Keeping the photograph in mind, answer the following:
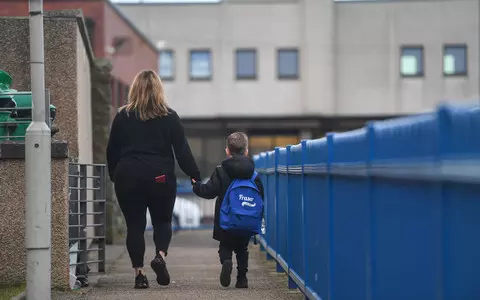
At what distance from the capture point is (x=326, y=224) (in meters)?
6.45

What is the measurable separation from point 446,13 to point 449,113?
44.5m

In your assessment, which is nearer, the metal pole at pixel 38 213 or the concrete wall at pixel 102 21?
the metal pole at pixel 38 213

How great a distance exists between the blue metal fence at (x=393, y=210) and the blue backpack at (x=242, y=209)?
52 cm

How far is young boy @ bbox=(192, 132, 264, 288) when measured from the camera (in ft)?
28.4

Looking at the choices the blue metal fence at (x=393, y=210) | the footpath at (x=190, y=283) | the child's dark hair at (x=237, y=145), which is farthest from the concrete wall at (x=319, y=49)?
the blue metal fence at (x=393, y=210)

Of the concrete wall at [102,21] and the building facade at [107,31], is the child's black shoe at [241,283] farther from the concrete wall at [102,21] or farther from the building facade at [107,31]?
the concrete wall at [102,21]

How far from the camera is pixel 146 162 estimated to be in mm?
8430

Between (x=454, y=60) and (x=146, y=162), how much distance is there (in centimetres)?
4013

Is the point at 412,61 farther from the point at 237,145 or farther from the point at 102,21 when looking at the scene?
the point at 237,145

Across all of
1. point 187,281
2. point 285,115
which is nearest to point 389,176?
point 187,281

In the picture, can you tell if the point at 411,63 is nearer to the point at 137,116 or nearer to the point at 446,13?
the point at 446,13

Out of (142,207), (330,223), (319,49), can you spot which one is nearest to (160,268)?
(142,207)

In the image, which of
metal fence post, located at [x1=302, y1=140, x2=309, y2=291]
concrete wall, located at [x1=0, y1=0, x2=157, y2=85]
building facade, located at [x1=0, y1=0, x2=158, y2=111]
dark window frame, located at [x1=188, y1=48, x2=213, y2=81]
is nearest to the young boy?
metal fence post, located at [x1=302, y1=140, x2=309, y2=291]

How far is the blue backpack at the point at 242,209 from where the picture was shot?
28.0ft
